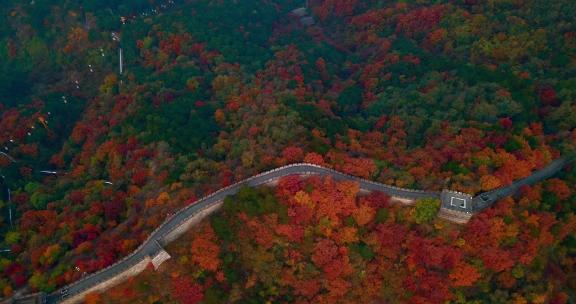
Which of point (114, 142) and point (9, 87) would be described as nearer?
point (114, 142)

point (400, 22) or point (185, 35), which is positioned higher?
point (185, 35)

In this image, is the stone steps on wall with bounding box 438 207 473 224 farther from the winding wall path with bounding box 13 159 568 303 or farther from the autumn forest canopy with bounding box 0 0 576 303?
the winding wall path with bounding box 13 159 568 303

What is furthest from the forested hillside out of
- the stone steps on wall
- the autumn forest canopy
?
the stone steps on wall

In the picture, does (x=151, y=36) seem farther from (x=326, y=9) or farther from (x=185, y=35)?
A: (x=326, y=9)

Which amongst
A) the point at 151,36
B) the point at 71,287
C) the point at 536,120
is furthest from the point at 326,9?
the point at 71,287

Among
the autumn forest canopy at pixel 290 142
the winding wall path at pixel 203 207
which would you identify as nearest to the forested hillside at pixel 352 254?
the autumn forest canopy at pixel 290 142

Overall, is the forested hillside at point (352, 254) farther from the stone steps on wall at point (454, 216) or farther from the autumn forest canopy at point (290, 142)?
the stone steps on wall at point (454, 216)

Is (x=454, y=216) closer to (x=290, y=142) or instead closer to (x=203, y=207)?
(x=290, y=142)

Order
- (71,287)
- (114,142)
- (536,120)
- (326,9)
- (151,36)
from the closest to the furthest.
Answer: 1. (71,287)
2. (536,120)
3. (114,142)
4. (151,36)
5. (326,9)
